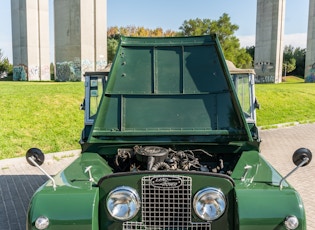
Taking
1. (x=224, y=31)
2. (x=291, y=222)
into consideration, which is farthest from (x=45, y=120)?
(x=224, y=31)

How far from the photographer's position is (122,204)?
261 centimetres

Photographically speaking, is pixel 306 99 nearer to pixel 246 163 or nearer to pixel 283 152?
pixel 283 152

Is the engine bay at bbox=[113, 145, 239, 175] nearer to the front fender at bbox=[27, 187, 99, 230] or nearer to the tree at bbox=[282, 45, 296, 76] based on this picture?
the front fender at bbox=[27, 187, 99, 230]

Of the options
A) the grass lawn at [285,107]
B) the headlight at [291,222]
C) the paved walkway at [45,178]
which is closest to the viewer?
the headlight at [291,222]

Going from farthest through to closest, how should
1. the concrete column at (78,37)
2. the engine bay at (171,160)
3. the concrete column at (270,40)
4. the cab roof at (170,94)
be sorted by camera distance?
the concrete column at (270,40)
the concrete column at (78,37)
the cab roof at (170,94)
the engine bay at (171,160)

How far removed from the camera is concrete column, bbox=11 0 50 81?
33.2 m

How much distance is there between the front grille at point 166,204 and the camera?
2596 mm

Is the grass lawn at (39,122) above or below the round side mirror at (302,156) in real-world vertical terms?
below

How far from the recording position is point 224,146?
383 centimetres

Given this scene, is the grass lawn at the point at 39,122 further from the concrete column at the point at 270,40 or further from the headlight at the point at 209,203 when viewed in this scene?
the concrete column at the point at 270,40

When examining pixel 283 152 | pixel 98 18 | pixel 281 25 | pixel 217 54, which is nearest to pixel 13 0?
pixel 98 18

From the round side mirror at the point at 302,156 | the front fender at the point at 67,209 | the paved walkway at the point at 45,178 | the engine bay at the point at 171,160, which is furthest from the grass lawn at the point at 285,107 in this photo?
the front fender at the point at 67,209

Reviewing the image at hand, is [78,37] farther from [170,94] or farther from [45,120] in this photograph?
[170,94]

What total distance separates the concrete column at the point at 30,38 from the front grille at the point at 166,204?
33389 mm
